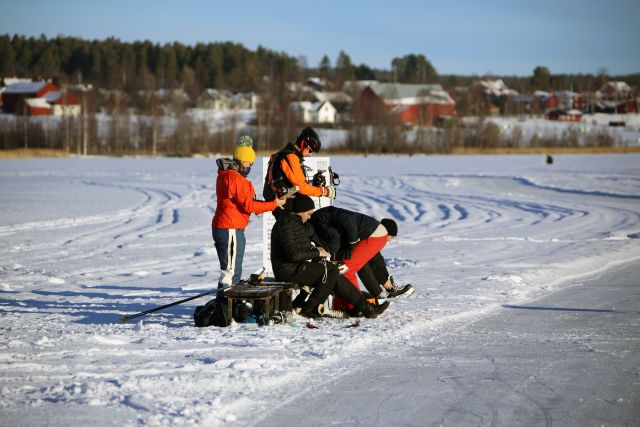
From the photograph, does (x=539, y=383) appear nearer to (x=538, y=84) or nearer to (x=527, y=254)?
(x=527, y=254)

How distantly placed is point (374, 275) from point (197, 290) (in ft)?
8.19

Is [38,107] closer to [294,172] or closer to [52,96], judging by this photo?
[52,96]

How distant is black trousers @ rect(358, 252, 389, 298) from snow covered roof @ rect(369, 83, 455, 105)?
314 ft

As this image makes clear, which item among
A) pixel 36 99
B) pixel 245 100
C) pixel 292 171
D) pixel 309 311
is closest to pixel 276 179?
pixel 292 171

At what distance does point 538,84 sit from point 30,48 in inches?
3881

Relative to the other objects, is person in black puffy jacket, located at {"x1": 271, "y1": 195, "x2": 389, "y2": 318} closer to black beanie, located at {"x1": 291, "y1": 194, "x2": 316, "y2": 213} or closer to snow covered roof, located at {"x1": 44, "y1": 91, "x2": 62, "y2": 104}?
black beanie, located at {"x1": 291, "y1": 194, "x2": 316, "y2": 213}

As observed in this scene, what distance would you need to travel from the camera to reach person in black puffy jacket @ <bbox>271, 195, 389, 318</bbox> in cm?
866

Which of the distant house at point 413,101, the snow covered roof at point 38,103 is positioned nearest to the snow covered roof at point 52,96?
the snow covered roof at point 38,103

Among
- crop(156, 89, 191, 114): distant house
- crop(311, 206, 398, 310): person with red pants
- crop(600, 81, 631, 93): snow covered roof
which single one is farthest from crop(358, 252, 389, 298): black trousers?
crop(600, 81, 631, 93): snow covered roof

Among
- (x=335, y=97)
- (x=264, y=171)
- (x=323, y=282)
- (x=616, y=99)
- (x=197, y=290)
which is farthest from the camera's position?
(x=616, y=99)

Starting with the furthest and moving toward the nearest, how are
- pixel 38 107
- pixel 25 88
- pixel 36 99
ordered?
1. pixel 25 88
2. pixel 36 99
3. pixel 38 107

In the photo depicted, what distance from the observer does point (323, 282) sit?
8734mm

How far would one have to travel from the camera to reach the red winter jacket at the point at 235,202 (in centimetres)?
865

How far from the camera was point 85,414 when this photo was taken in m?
5.68
